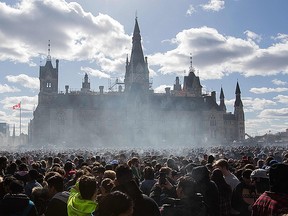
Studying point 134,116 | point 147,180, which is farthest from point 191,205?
point 134,116

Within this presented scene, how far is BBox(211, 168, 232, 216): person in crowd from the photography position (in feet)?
21.5

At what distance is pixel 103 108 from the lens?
9194 cm

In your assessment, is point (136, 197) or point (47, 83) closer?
point (136, 197)

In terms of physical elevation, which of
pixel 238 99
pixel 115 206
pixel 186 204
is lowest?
pixel 186 204

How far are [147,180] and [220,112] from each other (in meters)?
94.5

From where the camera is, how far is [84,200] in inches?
181

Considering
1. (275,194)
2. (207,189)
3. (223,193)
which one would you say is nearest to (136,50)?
(223,193)

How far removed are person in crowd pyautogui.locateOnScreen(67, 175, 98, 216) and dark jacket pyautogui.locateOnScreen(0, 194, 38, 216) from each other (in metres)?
0.62

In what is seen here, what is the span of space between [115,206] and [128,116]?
84966 millimetres

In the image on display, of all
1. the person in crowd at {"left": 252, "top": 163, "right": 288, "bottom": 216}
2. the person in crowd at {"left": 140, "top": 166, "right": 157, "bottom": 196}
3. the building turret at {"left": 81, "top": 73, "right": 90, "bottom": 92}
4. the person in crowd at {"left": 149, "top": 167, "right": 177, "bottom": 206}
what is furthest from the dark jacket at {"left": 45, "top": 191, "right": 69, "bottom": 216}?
the building turret at {"left": 81, "top": 73, "right": 90, "bottom": 92}

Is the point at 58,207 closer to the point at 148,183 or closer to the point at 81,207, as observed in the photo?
the point at 81,207

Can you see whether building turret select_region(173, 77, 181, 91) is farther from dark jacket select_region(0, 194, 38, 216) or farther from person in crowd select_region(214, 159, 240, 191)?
dark jacket select_region(0, 194, 38, 216)

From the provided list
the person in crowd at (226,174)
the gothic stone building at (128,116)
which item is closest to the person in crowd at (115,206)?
the person in crowd at (226,174)

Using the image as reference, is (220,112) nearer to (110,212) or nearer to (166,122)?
(166,122)
